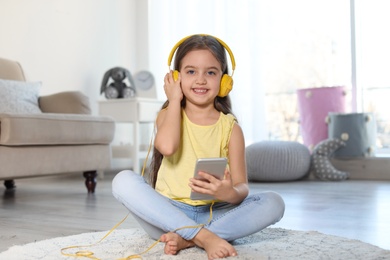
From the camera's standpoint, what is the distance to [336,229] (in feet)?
4.84

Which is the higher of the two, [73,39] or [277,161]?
[73,39]

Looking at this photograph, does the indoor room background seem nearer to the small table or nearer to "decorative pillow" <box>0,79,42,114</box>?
the small table

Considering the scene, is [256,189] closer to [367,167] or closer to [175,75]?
[367,167]

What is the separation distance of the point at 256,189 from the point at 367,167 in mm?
915

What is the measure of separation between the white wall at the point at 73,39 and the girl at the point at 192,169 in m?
2.27

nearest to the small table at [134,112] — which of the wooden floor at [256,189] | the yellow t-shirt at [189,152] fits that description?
the wooden floor at [256,189]

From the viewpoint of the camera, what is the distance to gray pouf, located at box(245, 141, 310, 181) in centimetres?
303

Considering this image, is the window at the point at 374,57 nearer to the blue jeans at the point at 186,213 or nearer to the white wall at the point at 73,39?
the white wall at the point at 73,39


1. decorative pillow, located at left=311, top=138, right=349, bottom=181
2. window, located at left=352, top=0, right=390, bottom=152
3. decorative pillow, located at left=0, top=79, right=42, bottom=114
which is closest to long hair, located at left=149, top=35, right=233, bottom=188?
decorative pillow, located at left=0, top=79, right=42, bottom=114

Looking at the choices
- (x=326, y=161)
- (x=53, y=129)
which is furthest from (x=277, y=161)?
(x=53, y=129)

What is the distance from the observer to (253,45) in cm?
372

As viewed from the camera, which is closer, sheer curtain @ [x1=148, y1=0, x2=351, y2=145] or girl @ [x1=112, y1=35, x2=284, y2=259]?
girl @ [x1=112, y1=35, x2=284, y2=259]

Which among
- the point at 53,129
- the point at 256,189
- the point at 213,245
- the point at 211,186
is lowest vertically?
the point at 256,189

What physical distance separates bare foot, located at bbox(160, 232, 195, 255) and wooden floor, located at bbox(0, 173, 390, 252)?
50 cm
